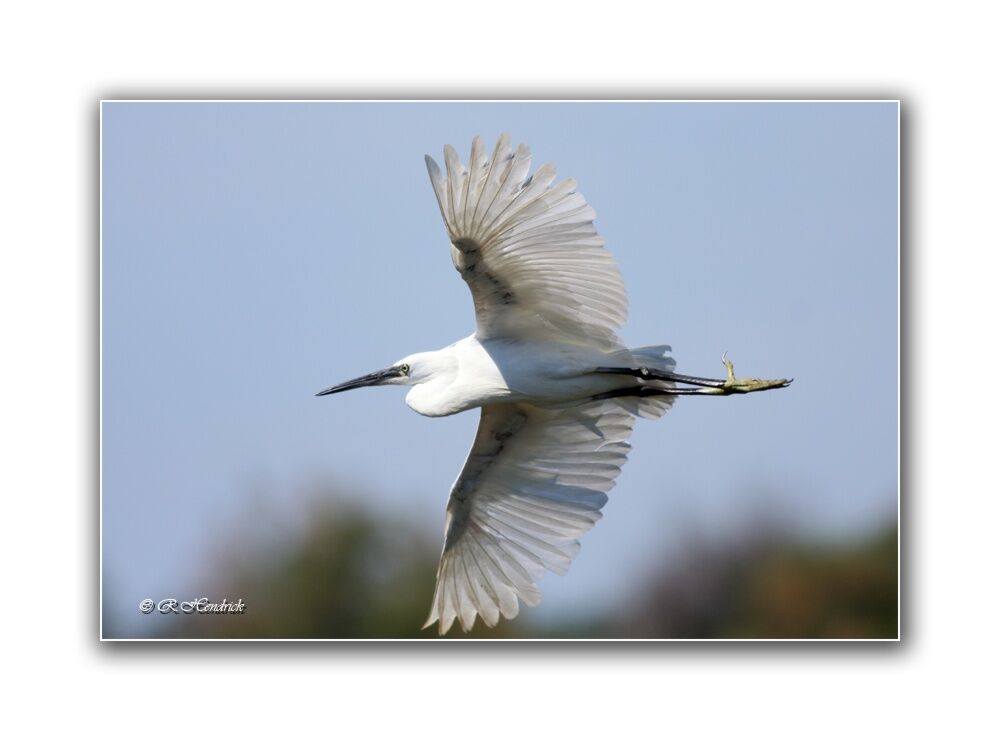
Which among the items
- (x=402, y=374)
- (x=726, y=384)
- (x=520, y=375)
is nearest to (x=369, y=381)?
(x=402, y=374)

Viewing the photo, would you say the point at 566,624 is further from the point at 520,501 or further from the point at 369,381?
the point at 369,381

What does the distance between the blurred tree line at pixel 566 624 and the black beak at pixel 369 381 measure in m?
0.38

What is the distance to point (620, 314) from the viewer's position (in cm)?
Result: 477

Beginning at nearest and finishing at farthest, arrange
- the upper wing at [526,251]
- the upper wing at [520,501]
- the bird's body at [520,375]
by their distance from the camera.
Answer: the upper wing at [526,251] < the bird's body at [520,375] < the upper wing at [520,501]

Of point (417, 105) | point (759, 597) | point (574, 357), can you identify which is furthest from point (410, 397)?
point (759, 597)

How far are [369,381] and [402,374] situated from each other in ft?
0.47

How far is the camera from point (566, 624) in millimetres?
5125

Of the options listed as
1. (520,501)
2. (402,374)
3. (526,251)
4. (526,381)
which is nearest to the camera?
(526,251)

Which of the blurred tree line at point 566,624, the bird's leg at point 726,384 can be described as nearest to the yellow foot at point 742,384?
the bird's leg at point 726,384

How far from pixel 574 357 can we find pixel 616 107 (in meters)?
0.77

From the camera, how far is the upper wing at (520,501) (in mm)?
5176

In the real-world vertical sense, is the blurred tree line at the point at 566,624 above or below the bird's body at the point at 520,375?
below

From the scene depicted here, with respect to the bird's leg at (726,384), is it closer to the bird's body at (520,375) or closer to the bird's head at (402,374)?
the bird's body at (520,375)
